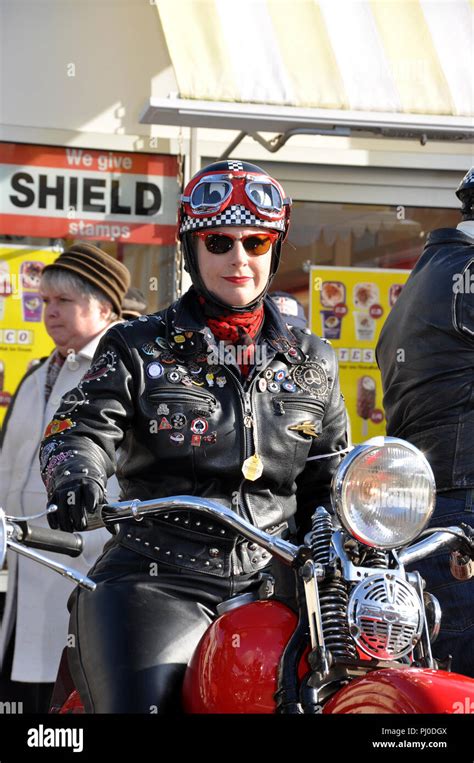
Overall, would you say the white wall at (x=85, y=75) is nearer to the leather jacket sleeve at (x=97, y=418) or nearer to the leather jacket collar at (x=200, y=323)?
the leather jacket collar at (x=200, y=323)

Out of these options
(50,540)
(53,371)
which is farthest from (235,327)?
(53,371)

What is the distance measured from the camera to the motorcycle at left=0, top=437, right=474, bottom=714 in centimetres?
215

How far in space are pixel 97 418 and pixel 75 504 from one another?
1.76ft

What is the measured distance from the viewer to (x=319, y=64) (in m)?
6.74

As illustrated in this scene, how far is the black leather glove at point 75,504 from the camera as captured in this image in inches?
92.6

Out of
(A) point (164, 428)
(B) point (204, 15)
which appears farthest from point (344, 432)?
(B) point (204, 15)

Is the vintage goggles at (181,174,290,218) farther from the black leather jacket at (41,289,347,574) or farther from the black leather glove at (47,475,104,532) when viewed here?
the black leather glove at (47,475,104,532)

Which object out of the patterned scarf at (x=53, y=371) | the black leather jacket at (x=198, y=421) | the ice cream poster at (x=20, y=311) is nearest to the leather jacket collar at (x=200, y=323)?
the black leather jacket at (x=198, y=421)

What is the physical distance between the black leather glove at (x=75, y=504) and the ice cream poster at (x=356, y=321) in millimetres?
5415

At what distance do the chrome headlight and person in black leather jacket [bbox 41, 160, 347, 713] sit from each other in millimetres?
571

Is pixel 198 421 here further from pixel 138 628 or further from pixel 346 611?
pixel 346 611

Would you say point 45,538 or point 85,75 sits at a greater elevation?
point 85,75

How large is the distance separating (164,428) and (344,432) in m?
0.52

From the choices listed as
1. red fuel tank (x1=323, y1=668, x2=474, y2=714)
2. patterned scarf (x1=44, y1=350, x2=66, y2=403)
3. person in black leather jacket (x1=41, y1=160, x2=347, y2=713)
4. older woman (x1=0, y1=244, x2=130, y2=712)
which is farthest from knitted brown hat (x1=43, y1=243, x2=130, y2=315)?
red fuel tank (x1=323, y1=668, x2=474, y2=714)
